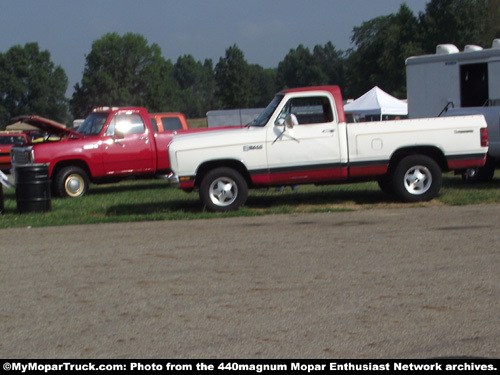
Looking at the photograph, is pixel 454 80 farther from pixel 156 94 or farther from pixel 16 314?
pixel 156 94

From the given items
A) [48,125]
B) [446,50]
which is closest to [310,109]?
[48,125]

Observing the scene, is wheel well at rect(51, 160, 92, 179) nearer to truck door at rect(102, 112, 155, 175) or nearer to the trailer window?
truck door at rect(102, 112, 155, 175)

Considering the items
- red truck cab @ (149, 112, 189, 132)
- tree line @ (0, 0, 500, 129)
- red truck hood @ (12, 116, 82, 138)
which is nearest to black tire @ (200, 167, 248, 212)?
red truck hood @ (12, 116, 82, 138)

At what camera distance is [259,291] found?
678cm

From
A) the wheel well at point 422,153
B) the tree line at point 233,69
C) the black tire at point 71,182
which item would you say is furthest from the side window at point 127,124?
the tree line at point 233,69

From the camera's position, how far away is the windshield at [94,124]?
17255 millimetres

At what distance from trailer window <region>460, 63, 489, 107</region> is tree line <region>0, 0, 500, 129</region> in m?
48.6

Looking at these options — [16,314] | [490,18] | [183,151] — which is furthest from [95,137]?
[490,18]

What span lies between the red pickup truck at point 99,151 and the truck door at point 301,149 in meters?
5.47

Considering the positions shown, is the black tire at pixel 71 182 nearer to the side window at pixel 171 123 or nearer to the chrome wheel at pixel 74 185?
the chrome wheel at pixel 74 185

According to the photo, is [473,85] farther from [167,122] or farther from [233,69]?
[233,69]

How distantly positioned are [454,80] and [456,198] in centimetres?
747

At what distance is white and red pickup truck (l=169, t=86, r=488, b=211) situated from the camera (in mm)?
12398

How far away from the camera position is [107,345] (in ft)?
17.3
